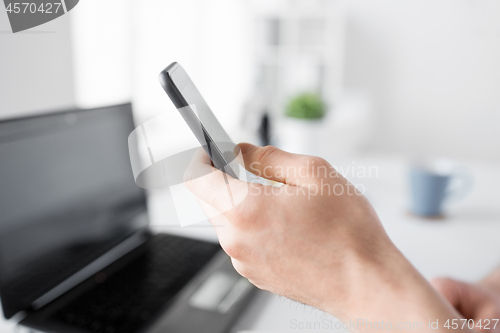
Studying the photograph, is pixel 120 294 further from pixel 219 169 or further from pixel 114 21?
pixel 114 21

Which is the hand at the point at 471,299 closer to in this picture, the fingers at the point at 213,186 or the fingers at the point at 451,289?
the fingers at the point at 451,289

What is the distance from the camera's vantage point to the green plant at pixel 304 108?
109 cm

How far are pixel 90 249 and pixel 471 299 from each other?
0.54 meters

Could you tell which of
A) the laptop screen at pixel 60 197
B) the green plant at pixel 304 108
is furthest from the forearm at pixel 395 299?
the green plant at pixel 304 108

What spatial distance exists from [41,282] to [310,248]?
387 mm

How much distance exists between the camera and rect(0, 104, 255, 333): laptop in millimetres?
456

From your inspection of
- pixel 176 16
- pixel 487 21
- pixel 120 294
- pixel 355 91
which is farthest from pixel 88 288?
pixel 487 21

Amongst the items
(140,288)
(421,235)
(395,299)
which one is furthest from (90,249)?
(421,235)

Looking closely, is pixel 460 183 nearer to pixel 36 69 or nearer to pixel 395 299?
pixel 395 299

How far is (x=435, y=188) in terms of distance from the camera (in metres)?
0.82

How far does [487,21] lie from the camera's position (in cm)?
253

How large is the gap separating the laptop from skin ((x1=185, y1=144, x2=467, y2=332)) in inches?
10.1

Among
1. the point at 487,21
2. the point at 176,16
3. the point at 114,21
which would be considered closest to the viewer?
the point at 114,21

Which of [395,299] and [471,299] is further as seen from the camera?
[471,299]
